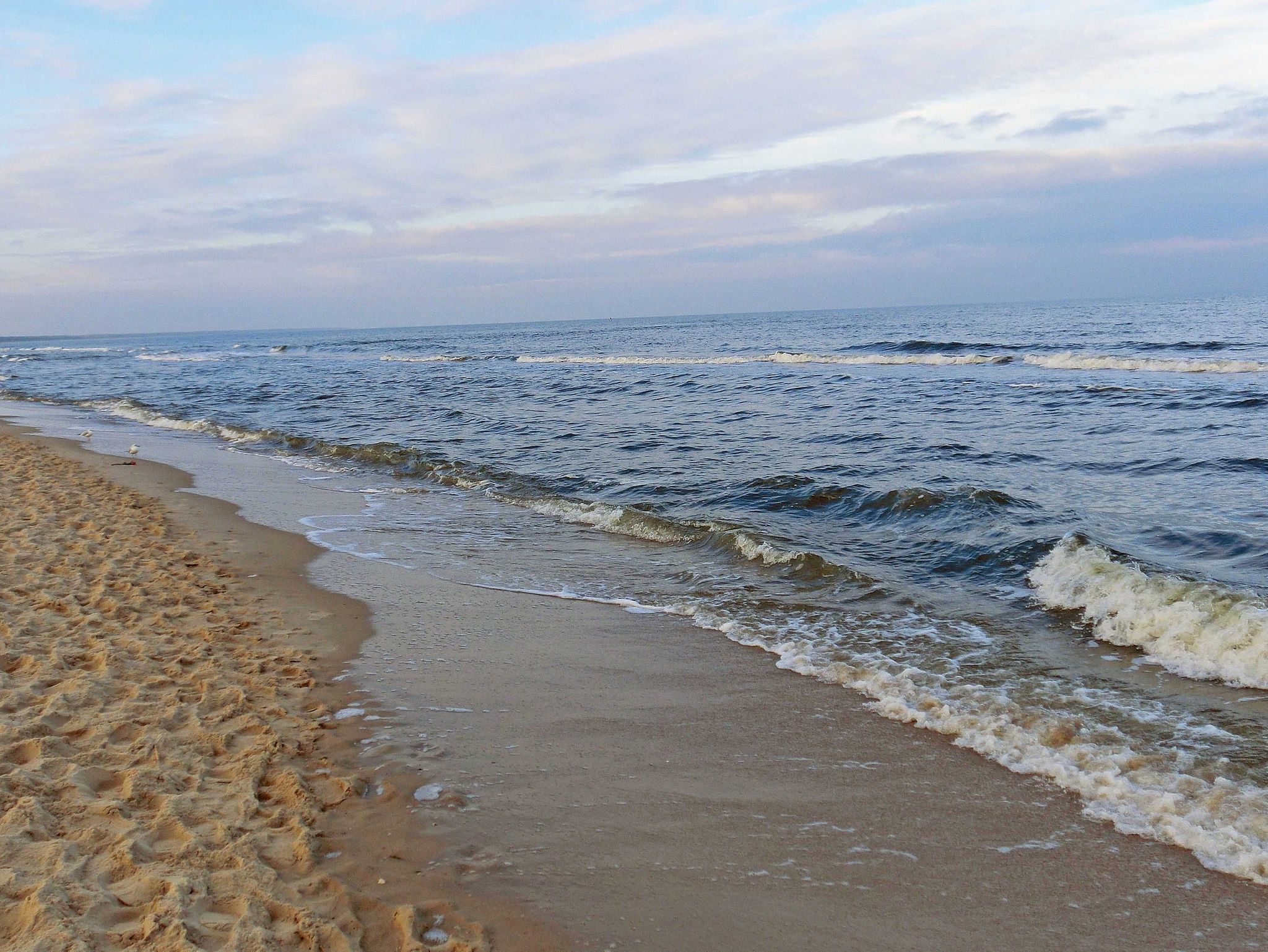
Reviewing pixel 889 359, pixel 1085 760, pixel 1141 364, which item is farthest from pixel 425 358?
pixel 1085 760

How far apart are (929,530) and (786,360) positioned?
29169 millimetres

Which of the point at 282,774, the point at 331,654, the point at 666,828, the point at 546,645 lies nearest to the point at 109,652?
the point at 331,654

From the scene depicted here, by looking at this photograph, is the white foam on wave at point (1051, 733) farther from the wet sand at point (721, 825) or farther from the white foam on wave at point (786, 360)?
the white foam on wave at point (786, 360)

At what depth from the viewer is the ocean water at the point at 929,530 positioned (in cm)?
466

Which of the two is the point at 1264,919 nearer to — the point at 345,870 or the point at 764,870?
the point at 764,870

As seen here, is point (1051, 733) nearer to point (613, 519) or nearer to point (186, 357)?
point (613, 519)

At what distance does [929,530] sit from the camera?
29.7ft

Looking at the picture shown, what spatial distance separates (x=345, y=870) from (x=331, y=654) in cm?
260

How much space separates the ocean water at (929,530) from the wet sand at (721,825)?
36 cm

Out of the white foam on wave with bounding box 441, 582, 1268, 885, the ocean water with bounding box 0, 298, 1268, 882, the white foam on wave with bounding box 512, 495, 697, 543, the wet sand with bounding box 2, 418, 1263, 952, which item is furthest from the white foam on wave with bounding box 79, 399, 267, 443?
the white foam on wave with bounding box 441, 582, 1268, 885

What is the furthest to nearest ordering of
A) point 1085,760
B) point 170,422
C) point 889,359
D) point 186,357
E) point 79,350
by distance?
point 79,350, point 186,357, point 889,359, point 170,422, point 1085,760

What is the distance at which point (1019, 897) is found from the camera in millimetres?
3186

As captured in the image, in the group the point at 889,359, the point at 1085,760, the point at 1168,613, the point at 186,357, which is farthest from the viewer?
the point at 186,357

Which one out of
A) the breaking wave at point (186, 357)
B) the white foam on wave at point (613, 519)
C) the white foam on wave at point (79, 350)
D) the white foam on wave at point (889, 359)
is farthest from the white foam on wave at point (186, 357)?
the white foam on wave at point (613, 519)
